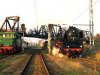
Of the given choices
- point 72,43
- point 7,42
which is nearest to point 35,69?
point 72,43

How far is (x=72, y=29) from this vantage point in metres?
38.3

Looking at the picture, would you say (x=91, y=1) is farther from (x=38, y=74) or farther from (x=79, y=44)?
(x=38, y=74)

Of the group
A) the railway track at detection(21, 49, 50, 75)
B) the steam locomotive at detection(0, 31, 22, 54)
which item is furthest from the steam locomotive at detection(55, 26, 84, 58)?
the steam locomotive at detection(0, 31, 22, 54)

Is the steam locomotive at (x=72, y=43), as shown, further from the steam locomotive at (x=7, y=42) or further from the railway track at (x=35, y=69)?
the steam locomotive at (x=7, y=42)

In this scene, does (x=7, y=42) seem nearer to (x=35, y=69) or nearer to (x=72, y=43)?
(x=72, y=43)

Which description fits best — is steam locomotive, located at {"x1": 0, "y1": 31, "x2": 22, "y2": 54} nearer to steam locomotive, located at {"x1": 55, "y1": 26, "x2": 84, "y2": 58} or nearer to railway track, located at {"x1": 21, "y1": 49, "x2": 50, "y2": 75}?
steam locomotive, located at {"x1": 55, "y1": 26, "x2": 84, "y2": 58}

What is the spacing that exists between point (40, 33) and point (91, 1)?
206 feet

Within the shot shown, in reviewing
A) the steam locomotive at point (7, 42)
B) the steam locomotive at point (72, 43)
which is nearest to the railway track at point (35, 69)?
the steam locomotive at point (72, 43)

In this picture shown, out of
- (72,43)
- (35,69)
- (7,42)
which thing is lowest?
(35,69)

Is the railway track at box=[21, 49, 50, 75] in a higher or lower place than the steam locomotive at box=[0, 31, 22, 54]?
lower

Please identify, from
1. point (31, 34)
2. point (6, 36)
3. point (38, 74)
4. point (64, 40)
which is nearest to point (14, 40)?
point (6, 36)

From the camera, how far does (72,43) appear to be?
125ft

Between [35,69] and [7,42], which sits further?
[7,42]

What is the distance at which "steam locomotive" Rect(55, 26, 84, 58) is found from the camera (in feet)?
123
